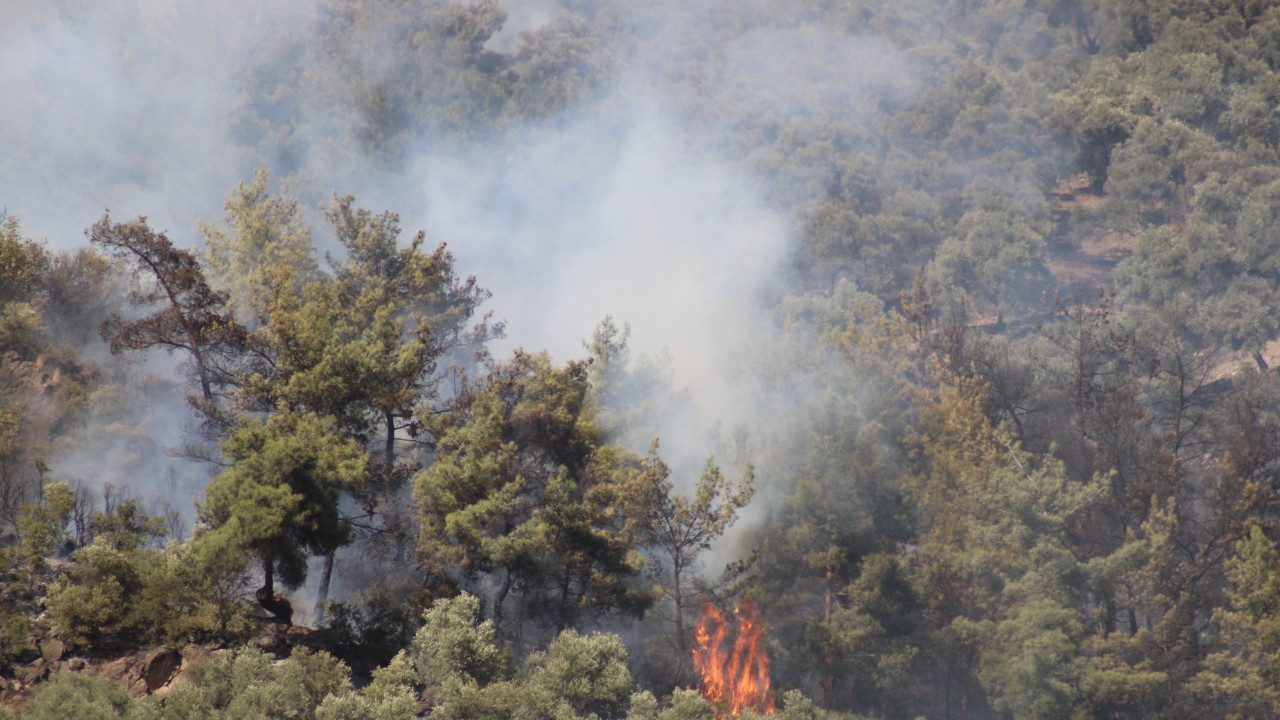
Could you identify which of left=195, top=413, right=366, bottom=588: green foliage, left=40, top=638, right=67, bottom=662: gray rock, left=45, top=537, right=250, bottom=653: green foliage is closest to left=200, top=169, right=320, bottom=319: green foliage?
left=195, top=413, right=366, bottom=588: green foliage

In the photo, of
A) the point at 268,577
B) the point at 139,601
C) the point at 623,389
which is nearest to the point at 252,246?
the point at 623,389

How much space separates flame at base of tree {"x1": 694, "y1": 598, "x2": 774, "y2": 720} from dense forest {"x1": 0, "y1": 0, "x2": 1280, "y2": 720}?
16cm

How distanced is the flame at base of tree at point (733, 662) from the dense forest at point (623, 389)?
0.51 feet

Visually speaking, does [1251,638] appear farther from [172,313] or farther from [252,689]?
[172,313]

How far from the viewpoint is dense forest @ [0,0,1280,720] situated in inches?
1474

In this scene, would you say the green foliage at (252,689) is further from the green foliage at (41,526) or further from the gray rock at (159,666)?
the green foliage at (41,526)

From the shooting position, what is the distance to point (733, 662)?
46.9 m

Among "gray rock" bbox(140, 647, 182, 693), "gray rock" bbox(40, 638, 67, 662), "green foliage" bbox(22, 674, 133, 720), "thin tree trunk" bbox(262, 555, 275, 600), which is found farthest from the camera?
"thin tree trunk" bbox(262, 555, 275, 600)

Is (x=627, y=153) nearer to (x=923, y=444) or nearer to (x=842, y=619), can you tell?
(x=923, y=444)

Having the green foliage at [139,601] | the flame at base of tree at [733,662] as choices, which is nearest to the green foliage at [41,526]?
the green foliage at [139,601]

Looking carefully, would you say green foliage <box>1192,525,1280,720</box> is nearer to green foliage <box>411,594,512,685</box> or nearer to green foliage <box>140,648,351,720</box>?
green foliage <box>411,594,512,685</box>

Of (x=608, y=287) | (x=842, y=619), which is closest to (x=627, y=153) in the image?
(x=608, y=287)

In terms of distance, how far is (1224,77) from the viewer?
367ft

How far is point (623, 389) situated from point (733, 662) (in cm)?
1603
